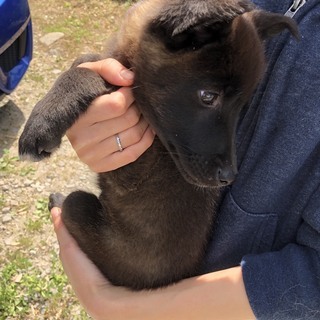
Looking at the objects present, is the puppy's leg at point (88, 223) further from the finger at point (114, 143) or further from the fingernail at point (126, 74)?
the fingernail at point (126, 74)

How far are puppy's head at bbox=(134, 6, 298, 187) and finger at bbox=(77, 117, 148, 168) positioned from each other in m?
0.06

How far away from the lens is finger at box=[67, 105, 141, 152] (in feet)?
5.48

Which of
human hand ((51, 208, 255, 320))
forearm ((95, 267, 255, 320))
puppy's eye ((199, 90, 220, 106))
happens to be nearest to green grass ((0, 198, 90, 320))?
human hand ((51, 208, 255, 320))

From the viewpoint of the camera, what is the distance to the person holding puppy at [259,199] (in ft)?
4.90

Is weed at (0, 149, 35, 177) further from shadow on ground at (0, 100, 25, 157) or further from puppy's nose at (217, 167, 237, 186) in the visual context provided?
puppy's nose at (217, 167, 237, 186)

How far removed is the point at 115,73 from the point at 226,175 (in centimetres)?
47

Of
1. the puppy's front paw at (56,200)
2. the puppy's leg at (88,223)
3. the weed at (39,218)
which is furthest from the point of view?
the weed at (39,218)

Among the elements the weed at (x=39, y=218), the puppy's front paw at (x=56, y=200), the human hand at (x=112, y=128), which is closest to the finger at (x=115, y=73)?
the human hand at (x=112, y=128)

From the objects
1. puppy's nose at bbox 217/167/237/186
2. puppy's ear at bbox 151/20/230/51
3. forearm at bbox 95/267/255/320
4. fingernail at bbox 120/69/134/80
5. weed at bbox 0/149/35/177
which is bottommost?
weed at bbox 0/149/35/177

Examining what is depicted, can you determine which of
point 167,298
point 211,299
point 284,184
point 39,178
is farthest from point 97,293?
point 39,178

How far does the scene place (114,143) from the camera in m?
1.69

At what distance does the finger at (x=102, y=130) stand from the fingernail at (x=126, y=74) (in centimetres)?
10

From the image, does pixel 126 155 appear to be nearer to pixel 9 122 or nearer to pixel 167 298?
pixel 167 298

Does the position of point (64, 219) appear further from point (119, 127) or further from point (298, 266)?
point (298, 266)
